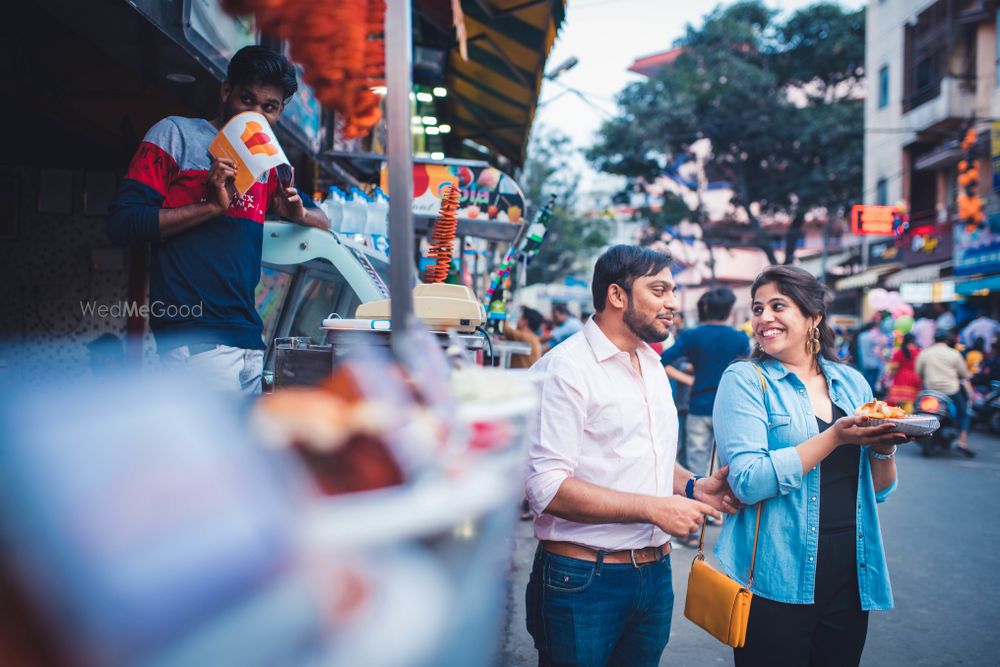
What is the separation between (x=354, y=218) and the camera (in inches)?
162

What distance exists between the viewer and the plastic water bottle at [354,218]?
407 centimetres

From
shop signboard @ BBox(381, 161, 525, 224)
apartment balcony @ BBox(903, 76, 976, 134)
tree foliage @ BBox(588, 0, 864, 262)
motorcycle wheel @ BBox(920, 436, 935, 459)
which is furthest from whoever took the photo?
tree foliage @ BBox(588, 0, 864, 262)

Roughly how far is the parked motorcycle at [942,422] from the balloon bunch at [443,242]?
923 centimetres

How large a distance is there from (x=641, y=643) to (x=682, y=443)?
16.7ft

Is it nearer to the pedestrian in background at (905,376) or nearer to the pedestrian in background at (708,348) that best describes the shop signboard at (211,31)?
the pedestrian in background at (708,348)

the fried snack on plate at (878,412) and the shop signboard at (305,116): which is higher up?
the shop signboard at (305,116)

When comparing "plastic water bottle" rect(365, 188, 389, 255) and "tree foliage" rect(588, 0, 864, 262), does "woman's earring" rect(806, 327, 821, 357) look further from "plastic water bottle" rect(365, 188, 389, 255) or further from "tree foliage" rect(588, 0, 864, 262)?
"tree foliage" rect(588, 0, 864, 262)

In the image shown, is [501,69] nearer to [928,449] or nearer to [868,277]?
[928,449]

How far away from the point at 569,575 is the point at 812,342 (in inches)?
48.1

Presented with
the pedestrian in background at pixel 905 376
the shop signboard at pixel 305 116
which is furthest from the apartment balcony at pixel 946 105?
the shop signboard at pixel 305 116

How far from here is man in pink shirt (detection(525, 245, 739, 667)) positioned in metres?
2.19

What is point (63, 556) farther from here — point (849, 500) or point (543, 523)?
point (849, 500)

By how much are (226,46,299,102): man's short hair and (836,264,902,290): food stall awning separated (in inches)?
1044

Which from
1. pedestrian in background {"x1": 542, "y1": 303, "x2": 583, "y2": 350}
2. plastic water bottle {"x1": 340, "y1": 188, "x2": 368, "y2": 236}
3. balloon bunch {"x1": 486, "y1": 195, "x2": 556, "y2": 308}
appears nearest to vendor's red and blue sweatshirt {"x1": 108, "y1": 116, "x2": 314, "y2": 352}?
A: plastic water bottle {"x1": 340, "y1": 188, "x2": 368, "y2": 236}
